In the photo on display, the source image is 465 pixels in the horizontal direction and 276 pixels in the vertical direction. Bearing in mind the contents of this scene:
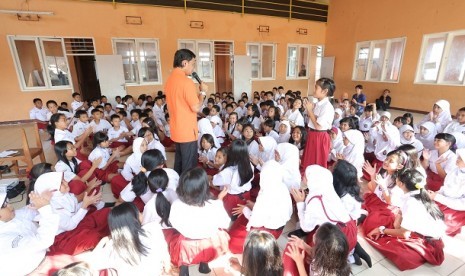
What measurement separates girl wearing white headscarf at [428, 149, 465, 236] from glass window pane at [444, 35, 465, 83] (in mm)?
6407

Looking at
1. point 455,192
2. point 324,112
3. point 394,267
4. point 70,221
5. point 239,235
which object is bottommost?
point 394,267

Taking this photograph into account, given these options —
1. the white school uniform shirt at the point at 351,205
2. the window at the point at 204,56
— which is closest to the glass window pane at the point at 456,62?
the window at the point at 204,56

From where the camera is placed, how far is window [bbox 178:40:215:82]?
8.34 metres

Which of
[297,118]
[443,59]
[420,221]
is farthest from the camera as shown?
[443,59]

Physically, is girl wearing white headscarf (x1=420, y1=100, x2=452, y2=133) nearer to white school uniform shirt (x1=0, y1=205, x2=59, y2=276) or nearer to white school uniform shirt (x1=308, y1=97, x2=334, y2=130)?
white school uniform shirt (x1=308, y1=97, x2=334, y2=130)

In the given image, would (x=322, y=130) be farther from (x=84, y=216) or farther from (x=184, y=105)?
(x=84, y=216)

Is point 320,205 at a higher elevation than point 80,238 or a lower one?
higher

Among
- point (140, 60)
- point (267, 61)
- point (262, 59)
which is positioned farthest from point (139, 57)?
point (267, 61)

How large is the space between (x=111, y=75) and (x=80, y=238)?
620 centimetres

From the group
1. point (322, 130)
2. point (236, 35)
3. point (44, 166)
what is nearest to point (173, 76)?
point (44, 166)

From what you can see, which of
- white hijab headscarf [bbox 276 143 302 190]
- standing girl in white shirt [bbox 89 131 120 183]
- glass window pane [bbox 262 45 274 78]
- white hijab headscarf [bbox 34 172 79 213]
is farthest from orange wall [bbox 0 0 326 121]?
white hijab headscarf [bbox 276 143 302 190]

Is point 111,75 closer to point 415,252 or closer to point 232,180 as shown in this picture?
point 232,180

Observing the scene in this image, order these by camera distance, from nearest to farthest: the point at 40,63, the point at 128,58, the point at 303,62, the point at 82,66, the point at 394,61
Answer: the point at 40,63 < the point at 128,58 < the point at 394,61 < the point at 82,66 < the point at 303,62

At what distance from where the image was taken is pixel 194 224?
1.75 meters
